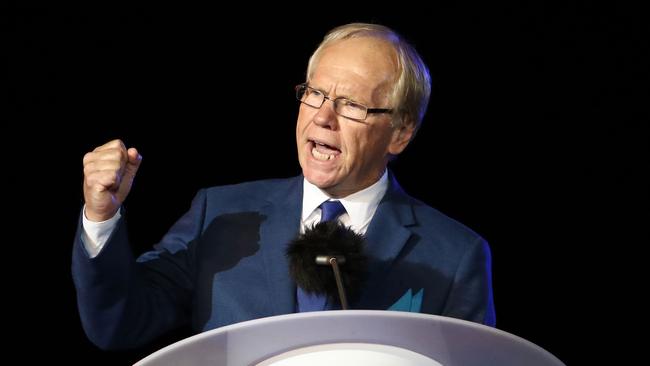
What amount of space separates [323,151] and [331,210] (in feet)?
0.55

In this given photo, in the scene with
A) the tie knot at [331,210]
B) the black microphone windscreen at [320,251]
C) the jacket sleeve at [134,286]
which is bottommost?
the jacket sleeve at [134,286]

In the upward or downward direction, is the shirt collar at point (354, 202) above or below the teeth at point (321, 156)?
below

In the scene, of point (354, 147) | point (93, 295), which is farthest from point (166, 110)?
point (93, 295)

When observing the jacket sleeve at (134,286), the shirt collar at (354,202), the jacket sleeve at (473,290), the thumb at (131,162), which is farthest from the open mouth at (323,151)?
the thumb at (131,162)

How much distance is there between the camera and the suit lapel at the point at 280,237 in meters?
2.02

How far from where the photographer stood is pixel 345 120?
2164 mm

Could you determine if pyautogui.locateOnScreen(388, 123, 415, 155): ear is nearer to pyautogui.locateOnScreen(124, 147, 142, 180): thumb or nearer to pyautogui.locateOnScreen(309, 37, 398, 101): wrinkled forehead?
pyautogui.locateOnScreen(309, 37, 398, 101): wrinkled forehead

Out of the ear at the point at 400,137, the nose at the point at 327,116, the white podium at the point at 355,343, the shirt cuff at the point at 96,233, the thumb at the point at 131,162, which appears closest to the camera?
the white podium at the point at 355,343


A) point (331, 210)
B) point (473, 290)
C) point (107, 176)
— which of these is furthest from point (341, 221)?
point (107, 176)

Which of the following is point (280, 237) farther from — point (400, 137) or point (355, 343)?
point (355, 343)

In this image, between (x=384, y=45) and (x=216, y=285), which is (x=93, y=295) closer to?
(x=216, y=285)

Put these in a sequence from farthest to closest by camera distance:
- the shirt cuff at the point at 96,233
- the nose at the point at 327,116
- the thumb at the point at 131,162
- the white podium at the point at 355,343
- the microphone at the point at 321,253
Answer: the nose at the point at 327,116 < the shirt cuff at the point at 96,233 < the thumb at the point at 131,162 < the microphone at the point at 321,253 < the white podium at the point at 355,343

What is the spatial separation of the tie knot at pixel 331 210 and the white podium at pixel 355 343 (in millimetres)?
1326

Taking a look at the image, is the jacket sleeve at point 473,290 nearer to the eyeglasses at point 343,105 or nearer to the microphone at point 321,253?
the eyeglasses at point 343,105
